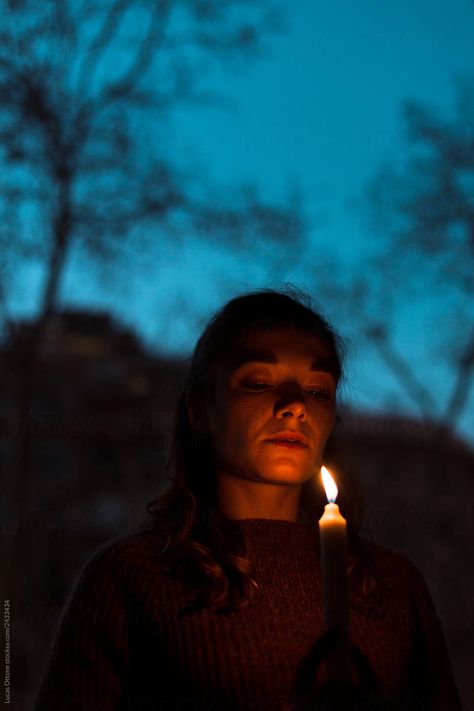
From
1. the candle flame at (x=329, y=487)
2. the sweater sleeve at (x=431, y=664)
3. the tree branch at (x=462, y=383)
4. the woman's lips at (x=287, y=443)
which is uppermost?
the tree branch at (x=462, y=383)

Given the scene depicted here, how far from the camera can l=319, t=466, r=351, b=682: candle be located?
0.65 metres

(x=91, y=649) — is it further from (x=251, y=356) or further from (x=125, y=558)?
(x=251, y=356)

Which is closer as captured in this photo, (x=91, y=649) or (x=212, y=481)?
(x=91, y=649)

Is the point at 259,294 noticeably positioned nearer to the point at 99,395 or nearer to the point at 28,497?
the point at 28,497

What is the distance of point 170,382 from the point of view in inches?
105

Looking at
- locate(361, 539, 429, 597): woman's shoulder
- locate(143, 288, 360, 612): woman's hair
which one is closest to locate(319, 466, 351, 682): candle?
locate(143, 288, 360, 612): woman's hair

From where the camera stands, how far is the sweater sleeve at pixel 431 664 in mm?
990

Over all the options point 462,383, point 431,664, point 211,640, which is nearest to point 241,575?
point 211,640

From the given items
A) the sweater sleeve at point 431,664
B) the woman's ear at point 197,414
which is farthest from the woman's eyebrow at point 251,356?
the sweater sleeve at point 431,664

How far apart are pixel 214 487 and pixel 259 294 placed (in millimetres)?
273

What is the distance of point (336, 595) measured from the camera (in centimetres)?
67

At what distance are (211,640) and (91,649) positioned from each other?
138mm

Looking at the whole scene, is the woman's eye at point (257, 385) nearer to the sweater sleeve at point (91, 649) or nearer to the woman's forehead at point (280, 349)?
the woman's forehead at point (280, 349)

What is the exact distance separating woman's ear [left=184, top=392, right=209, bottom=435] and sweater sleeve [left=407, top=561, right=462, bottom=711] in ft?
1.15
